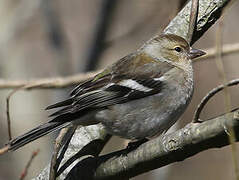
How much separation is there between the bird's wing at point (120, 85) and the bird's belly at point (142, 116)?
0.25ft

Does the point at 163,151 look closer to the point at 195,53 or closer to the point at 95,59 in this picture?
the point at 195,53

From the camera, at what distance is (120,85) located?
4.46m

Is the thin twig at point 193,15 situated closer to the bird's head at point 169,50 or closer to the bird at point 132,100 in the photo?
the bird at point 132,100

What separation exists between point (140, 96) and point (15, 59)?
4855mm

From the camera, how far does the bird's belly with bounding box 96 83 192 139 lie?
430 cm

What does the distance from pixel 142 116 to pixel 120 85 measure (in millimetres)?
332

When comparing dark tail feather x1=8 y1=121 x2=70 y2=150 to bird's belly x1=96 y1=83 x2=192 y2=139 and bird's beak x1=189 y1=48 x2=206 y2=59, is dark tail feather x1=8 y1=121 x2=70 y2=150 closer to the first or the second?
bird's belly x1=96 y1=83 x2=192 y2=139

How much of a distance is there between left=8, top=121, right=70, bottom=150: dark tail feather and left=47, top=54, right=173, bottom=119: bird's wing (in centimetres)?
19

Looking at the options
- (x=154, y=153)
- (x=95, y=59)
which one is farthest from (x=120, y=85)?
(x=95, y=59)

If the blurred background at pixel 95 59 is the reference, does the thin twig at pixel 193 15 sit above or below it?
below

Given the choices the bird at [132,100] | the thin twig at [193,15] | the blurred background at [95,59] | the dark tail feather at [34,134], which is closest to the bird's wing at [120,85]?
the bird at [132,100]

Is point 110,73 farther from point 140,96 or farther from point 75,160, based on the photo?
point 75,160

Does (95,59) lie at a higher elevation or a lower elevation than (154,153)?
higher

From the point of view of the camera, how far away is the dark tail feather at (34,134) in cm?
382
